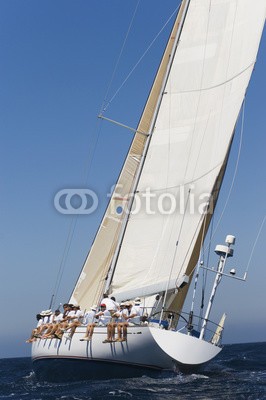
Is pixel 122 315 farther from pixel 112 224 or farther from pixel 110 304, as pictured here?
pixel 112 224

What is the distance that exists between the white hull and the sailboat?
0.18m

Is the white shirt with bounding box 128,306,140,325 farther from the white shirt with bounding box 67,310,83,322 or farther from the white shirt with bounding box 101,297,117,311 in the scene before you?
the white shirt with bounding box 67,310,83,322

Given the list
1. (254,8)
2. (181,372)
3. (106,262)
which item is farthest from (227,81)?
(181,372)

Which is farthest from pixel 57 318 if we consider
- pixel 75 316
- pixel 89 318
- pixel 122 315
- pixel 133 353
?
pixel 133 353

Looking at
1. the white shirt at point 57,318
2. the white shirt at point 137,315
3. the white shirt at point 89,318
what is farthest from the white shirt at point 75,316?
the white shirt at point 137,315

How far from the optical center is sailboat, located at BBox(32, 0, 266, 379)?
2150cm

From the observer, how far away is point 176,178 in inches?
890

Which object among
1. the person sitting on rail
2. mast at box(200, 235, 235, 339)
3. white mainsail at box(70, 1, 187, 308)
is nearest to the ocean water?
the person sitting on rail

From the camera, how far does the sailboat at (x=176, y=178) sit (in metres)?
21.5

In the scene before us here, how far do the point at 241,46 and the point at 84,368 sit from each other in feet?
39.0

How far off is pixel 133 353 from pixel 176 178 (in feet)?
21.6

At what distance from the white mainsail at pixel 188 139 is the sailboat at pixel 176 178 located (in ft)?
0.11

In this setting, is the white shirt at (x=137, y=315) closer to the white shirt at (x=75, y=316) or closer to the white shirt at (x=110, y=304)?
the white shirt at (x=110, y=304)

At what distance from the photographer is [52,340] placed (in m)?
20.5
